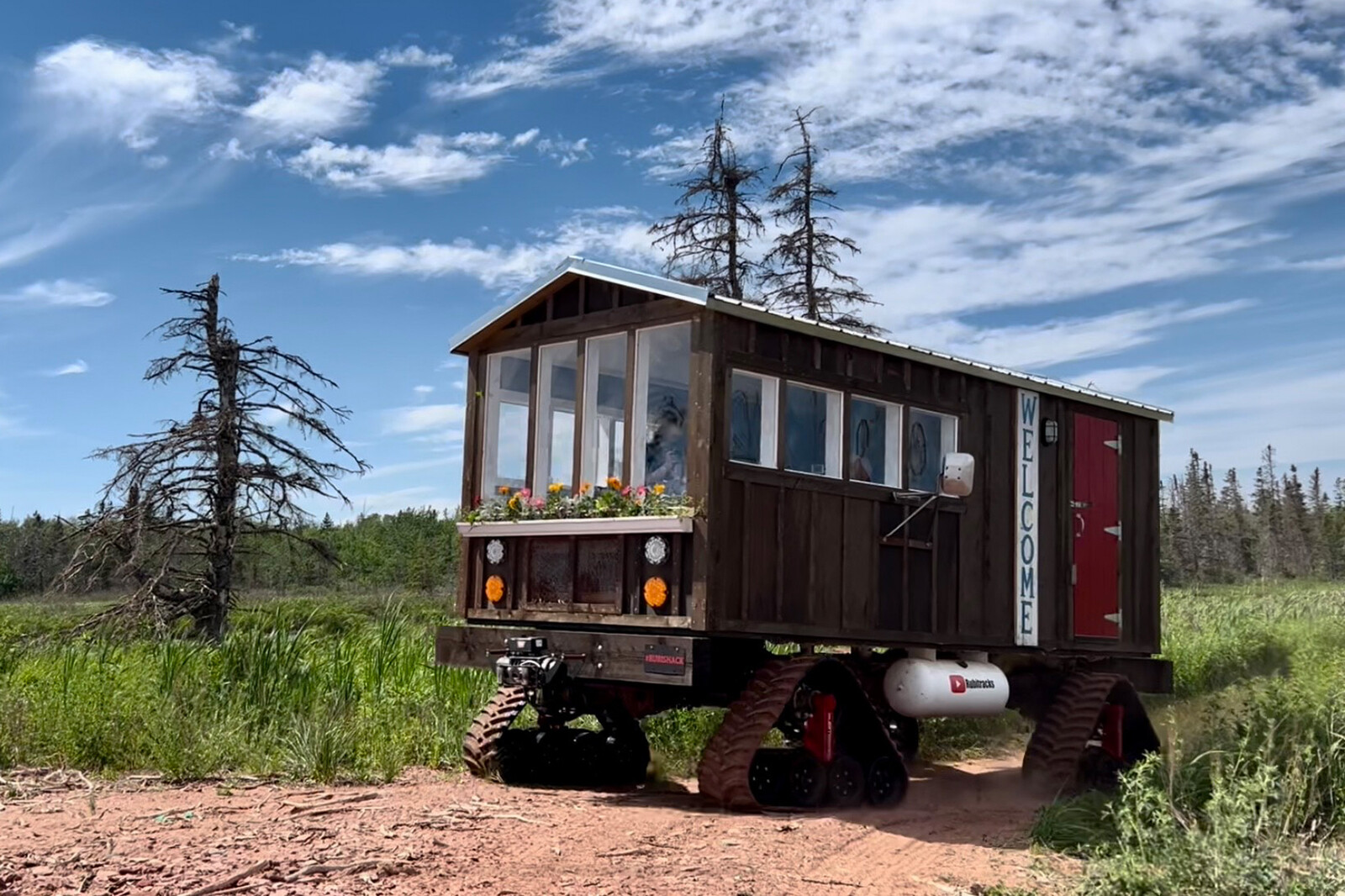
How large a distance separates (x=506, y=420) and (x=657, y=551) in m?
2.22

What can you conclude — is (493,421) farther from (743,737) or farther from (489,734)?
(743,737)

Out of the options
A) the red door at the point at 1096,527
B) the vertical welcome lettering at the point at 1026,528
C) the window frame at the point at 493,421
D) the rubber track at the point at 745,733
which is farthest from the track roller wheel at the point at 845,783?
the red door at the point at 1096,527

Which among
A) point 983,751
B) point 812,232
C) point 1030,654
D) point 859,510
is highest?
point 812,232

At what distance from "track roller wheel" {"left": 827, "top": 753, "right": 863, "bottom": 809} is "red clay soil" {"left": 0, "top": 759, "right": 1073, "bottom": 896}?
22cm

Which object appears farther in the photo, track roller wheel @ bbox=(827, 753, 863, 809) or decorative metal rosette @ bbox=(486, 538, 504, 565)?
decorative metal rosette @ bbox=(486, 538, 504, 565)

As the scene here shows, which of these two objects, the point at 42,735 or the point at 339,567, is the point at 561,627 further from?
the point at 339,567

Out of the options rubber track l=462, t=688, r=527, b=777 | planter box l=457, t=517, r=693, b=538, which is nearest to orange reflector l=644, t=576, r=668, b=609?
planter box l=457, t=517, r=693, b=538

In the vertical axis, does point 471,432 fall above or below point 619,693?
above

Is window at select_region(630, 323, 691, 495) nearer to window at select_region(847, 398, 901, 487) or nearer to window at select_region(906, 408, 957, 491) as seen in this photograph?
window at select_region(847, 398, 901, 487)

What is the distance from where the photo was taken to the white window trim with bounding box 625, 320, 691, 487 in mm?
9133

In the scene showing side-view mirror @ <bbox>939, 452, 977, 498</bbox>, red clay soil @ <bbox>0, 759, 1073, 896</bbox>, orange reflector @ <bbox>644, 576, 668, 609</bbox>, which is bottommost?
red clay soil @ <bbox>0, 759, 1073, 896</bbox>

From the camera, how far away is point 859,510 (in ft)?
31.1

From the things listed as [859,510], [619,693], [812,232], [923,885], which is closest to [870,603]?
[859,510]

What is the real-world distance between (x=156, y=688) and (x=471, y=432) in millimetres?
2971
